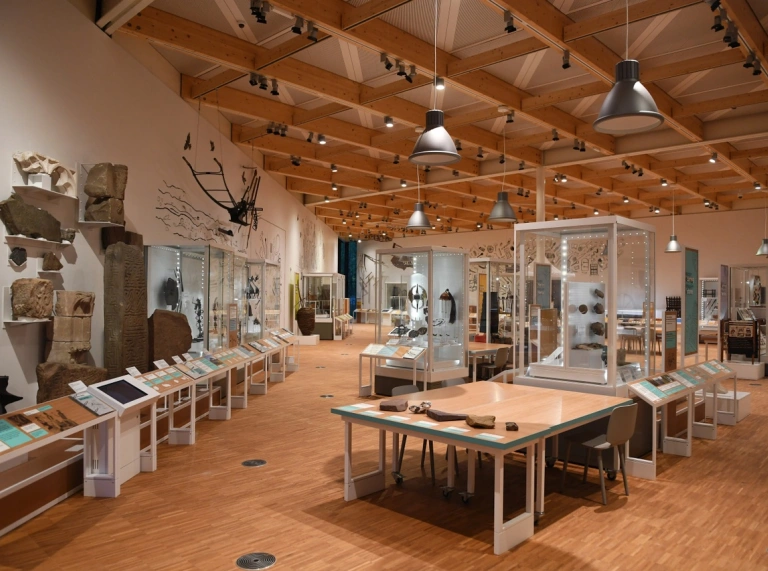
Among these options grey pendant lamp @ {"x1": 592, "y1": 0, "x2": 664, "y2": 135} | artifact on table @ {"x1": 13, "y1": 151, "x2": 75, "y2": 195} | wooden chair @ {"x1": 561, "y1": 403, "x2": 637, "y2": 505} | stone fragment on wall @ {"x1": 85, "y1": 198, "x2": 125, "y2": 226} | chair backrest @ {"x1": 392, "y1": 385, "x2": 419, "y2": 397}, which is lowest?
wooden chair @ {"x1": 561, "y1": 403, "x2": 637, "y2": 505}

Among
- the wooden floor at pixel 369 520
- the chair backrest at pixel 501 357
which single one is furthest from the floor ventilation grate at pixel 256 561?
the chair backrest at pixel 501 357

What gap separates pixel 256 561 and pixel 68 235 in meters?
3.27

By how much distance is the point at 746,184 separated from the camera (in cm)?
1426

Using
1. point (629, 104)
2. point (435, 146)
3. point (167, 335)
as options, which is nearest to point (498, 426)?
point (435, 146)

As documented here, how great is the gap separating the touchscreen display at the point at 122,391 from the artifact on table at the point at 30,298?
2.61 feet

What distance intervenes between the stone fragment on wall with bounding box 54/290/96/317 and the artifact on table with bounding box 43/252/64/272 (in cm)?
19

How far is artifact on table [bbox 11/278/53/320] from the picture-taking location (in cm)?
429

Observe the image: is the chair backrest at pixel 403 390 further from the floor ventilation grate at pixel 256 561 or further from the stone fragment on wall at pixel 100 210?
the stone fragment on wall at pixel 100 210

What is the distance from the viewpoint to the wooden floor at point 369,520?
3.38 m

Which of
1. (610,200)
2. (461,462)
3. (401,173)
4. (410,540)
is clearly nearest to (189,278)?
(461,462)

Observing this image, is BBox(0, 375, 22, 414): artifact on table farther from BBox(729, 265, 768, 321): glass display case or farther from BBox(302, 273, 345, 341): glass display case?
BBox(302, 273, 345, 341): glass display case

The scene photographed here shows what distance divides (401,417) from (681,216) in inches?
660

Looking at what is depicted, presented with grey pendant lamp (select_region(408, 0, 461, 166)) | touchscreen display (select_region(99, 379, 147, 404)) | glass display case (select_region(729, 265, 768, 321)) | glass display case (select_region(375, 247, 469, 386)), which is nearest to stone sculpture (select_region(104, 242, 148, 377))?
touchscreen display (select_region(99, 379, 147, 404))

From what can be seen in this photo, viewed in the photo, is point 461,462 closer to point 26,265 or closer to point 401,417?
point 401,417
